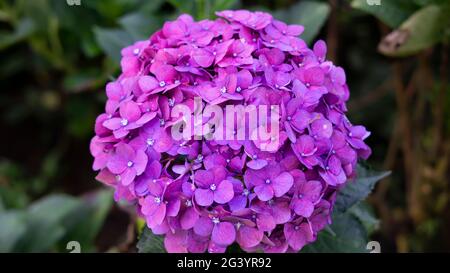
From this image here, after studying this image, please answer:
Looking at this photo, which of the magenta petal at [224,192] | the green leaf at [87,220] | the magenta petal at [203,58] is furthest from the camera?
the green leaf at [87,220]

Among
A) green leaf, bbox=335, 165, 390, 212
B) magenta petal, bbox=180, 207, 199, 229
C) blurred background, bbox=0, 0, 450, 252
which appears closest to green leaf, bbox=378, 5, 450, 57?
blurred background, bbox=0, 0, 450, 252

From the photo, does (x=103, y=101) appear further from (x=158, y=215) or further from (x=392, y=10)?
(x=158, y=215)

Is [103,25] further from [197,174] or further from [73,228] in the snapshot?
[197,174]

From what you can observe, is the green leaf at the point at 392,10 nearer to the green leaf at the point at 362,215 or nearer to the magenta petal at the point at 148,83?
the green leaf at the point at 362,215

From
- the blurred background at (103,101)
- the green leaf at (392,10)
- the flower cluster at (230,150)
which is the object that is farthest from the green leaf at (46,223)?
the green leaf at (392,10)

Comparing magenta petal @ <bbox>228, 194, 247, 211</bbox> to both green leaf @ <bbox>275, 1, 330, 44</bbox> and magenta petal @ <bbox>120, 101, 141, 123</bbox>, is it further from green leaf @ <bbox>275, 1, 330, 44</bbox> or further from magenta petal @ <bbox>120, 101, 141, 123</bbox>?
green leaf @ <bbox>275, 1, 330, 44</bbox>

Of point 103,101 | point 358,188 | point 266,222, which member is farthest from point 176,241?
point 103,101
